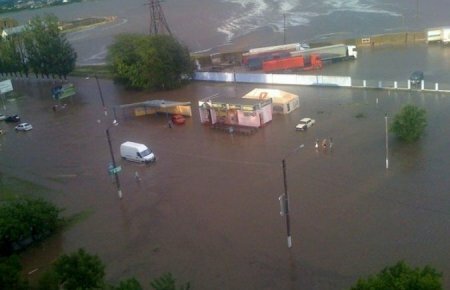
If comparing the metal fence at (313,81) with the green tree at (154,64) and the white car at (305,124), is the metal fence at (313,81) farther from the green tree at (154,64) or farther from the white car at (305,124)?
the white car at (305,124)

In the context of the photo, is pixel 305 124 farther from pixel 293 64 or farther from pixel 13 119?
pixel 13 119

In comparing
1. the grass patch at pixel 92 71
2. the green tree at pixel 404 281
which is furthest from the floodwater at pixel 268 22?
the green tree at pixel 404 281

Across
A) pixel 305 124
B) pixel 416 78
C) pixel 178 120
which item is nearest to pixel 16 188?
pixel 178 120

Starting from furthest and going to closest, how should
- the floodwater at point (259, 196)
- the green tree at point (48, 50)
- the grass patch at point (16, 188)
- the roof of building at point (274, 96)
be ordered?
1. the green tree at point (48, 50)
2. the roof of building at point (274, 96)
3. the grass patch at point (16, 188)
4. the floodwater at point (259, 196)

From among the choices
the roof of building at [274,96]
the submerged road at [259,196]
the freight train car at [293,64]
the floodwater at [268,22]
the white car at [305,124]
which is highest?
the floodwater at [268,22]

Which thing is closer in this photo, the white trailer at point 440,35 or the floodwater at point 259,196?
the floodwater at point 259,196

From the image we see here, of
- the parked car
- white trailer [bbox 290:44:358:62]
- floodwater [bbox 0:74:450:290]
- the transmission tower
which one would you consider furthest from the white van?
the transmission tower

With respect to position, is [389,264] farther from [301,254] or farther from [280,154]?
[280,154]
